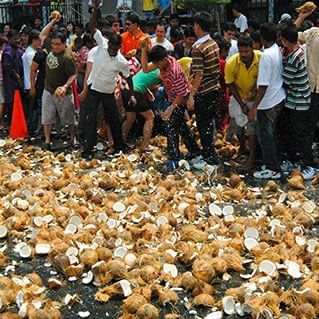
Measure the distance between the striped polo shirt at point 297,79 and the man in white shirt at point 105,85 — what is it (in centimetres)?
211

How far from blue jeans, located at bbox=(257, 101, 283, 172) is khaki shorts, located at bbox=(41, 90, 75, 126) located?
2.88 meters

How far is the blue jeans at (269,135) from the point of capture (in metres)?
6.80

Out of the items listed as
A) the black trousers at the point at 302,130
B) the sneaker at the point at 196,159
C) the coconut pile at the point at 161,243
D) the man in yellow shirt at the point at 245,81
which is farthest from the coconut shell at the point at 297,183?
the sneaker at the point at 196,159

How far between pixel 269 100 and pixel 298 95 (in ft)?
1.07

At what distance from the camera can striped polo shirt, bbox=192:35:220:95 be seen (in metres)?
7.05

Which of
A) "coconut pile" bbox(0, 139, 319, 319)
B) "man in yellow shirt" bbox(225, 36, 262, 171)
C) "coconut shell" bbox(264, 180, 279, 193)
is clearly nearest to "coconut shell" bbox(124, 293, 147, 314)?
"coconut pile" bbox(0, 139, 319, 319)

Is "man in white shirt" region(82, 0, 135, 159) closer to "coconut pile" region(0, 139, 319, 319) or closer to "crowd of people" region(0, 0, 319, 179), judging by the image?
"crowd of people" region(0, 0, 319, 179)

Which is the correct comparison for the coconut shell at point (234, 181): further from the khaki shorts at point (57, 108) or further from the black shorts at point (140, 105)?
the khaki shorts at point (57, 108)

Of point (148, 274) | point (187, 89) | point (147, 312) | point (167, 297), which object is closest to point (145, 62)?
point (187, 89)

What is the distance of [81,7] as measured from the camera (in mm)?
17125

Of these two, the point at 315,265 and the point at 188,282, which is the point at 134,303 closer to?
the point at 188,282

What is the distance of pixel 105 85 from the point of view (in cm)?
783

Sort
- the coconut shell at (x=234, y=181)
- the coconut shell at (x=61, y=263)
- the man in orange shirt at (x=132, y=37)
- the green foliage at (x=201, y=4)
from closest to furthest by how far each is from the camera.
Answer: the coconut shell at (x=61, y=263) < the coconut shell at (x=234, y=181) < the man in orange shirt at (x=132, y=37) < the green foliage at (x=201, y=4)

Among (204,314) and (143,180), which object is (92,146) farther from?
(204,314)
